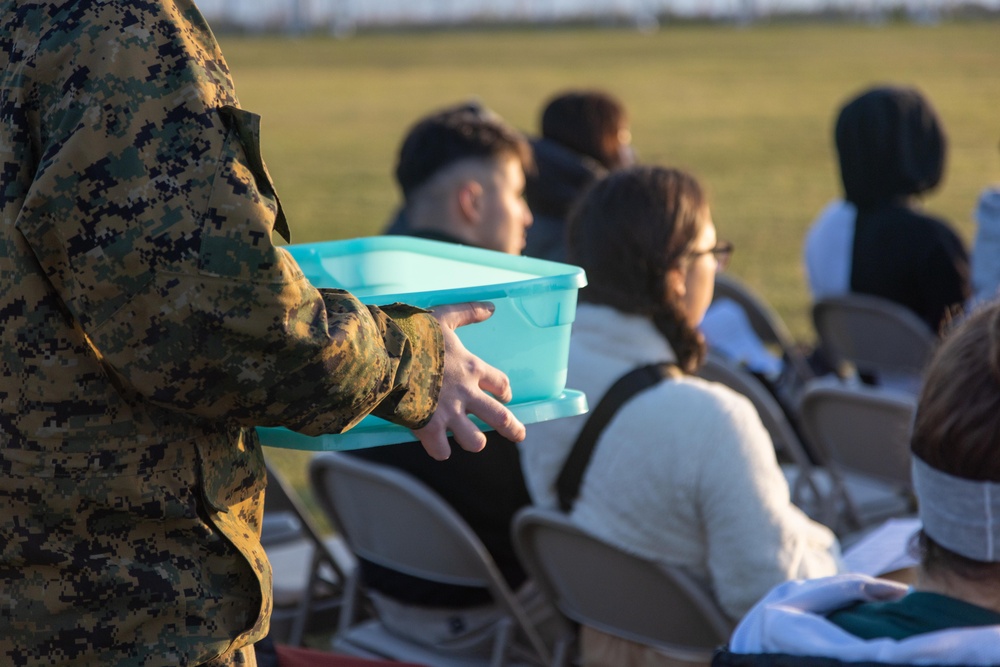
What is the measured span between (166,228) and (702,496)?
58.3 inches

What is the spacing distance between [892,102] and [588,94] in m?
1.42

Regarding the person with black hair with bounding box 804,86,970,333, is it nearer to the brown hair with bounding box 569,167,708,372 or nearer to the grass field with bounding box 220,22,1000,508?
the grass field with bounding box 220,22,1000,508

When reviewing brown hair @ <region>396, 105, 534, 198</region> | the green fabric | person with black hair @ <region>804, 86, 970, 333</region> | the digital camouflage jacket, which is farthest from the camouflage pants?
person with black hair @ <region>804, 86, 970, 333</region>

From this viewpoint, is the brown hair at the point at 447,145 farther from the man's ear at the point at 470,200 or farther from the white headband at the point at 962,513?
the white headband at the point at 962,513

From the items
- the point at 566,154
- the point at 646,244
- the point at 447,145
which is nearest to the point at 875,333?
the point at 566,154

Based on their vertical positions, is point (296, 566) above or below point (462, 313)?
below

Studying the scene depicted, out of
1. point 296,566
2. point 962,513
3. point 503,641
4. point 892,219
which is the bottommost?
point 296,566

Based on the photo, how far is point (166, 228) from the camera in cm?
130

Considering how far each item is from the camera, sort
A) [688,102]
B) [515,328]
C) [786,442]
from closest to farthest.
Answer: [515,328] → [786,442] → [688,102]

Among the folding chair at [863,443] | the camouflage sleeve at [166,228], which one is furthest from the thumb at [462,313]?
the folding chair at [863,443]

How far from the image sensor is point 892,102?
16.5 ft

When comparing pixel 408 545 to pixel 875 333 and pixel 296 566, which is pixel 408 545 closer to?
pixel 296 566

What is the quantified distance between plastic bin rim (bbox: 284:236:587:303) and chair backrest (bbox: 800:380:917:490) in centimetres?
198

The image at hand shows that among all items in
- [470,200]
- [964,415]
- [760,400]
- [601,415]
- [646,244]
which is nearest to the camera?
[964,415]
